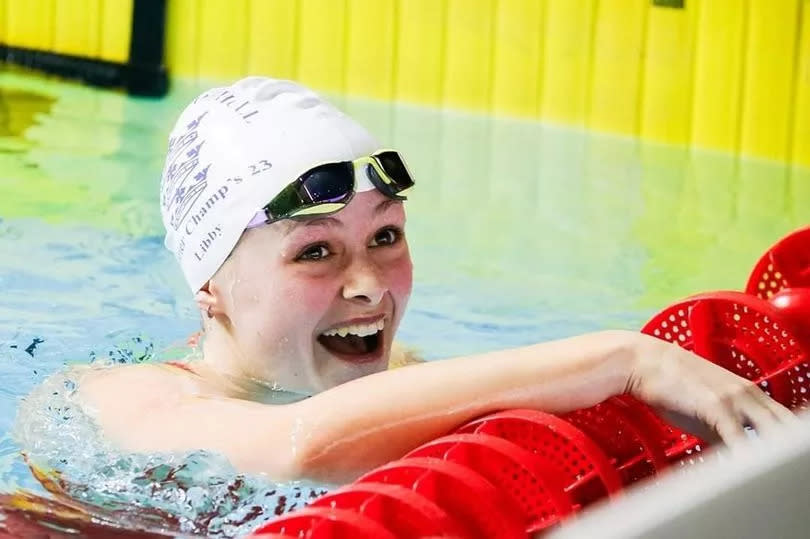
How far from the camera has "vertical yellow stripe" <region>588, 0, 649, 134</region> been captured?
6648mm

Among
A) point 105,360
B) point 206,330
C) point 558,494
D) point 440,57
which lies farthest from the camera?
point 440,57

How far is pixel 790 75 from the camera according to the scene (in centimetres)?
642

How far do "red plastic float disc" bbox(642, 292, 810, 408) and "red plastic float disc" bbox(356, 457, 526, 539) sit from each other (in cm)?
66

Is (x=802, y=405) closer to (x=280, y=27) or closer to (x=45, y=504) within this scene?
(x=45, y=504)

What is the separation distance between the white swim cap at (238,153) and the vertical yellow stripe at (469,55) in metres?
4.32

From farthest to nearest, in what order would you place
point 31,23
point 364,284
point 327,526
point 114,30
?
point 31,23 → point 114,30 → point 364,284 → point 327,526

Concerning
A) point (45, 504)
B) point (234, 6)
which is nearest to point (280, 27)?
point (234, 6)

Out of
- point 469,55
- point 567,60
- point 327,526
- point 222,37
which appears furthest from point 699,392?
point 222,37

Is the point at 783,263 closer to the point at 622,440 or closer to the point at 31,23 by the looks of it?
the point at 622,440

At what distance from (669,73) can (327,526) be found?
555 centimetres

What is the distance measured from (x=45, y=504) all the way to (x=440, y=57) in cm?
507

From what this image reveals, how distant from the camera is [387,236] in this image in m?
2.45

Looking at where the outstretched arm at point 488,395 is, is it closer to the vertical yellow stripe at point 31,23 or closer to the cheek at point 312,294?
the cheek at point 312,294

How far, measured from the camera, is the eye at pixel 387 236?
2.43 metres
